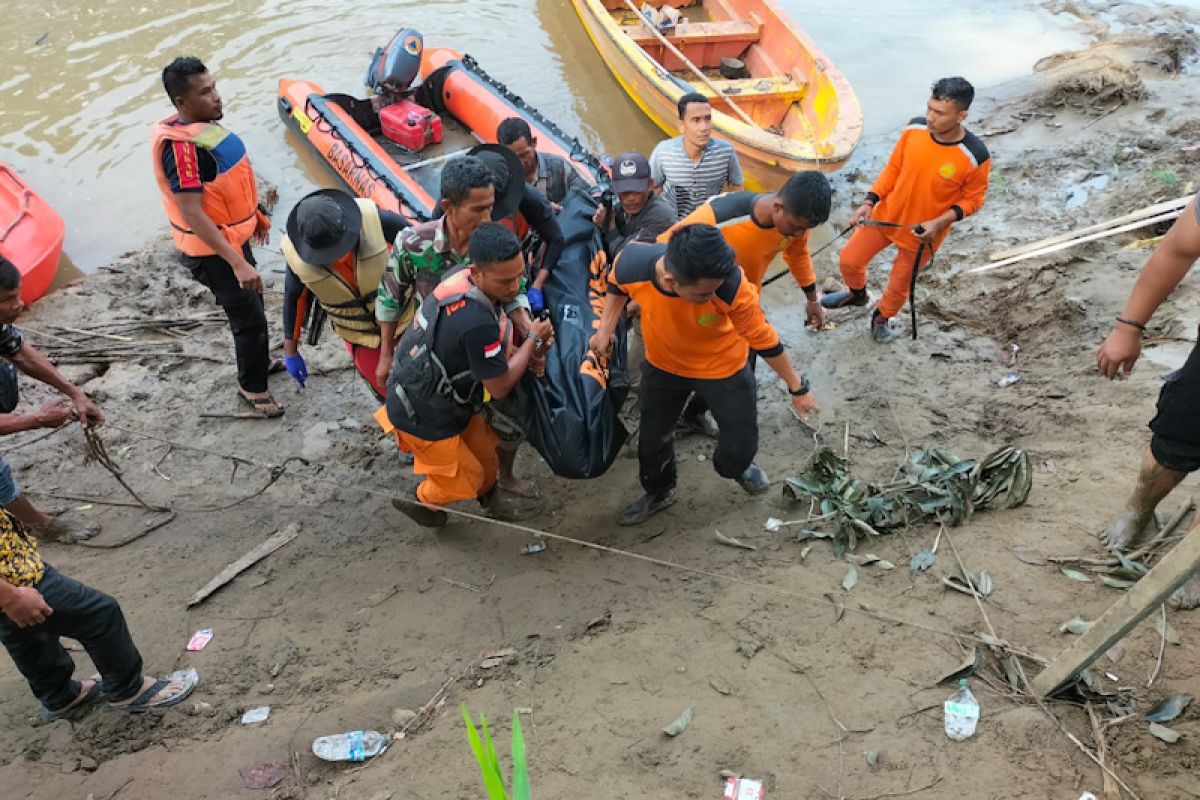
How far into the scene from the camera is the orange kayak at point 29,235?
19.6 feet

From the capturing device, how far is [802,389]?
3.38 m

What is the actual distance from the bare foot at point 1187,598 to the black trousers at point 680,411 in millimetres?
1665

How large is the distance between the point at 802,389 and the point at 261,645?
8.61 feet

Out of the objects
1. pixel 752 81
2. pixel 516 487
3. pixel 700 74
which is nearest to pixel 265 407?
pixel 516 487

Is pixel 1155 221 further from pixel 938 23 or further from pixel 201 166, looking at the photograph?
pixel 938 23

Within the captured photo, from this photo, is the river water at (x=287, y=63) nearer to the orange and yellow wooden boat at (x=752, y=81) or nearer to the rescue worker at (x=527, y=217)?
the orange and yellow wooden boat at (x=752, y=81)

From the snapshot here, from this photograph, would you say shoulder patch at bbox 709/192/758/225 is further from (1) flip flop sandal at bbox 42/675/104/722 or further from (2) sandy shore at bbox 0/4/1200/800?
(1) flip flop sandal at bbox 42/675/104/722

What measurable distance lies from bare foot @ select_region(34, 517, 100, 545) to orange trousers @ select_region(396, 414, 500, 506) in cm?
182

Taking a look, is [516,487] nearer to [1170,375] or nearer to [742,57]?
[1170,375]

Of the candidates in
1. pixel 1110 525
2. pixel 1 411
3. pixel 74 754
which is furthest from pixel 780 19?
pixel 74 754

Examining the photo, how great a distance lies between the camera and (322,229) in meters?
3.38

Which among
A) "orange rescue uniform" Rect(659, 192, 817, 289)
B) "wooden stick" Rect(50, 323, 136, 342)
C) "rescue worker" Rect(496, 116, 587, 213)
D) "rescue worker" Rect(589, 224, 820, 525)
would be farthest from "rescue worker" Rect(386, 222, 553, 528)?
"wooden stick" Rect(50, 323, 136, 342)

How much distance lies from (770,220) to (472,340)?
1.47 meters

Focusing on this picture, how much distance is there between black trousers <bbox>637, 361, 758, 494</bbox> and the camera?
3.50 m
